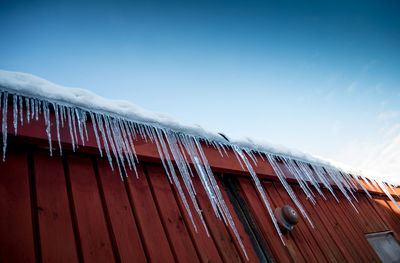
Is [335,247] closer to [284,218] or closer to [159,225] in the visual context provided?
[284,218]

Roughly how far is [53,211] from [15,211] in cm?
17

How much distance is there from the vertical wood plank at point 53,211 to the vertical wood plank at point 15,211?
5 cm

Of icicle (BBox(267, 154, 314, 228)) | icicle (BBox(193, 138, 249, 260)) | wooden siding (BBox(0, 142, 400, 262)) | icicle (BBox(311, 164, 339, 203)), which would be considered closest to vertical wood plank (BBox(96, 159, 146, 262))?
wooden siding (BBox(0, 142, 400, 262))

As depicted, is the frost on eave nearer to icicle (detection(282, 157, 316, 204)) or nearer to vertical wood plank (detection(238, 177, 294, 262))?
vertical wood plank (detection(238, 177, 294, 262))

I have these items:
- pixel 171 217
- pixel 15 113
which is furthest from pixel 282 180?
pixel 15 113

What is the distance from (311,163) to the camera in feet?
10.4

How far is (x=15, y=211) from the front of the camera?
1.10 meters

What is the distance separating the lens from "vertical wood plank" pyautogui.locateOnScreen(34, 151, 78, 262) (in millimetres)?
1087

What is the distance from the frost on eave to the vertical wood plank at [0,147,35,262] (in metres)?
0.09

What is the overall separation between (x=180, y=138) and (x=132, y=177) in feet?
1.88

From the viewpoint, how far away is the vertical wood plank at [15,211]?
99 centimetres

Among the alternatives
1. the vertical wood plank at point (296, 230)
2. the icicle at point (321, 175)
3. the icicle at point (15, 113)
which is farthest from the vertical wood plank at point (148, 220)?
the icicle at point (321, 175)

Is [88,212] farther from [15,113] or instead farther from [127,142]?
[15,113]

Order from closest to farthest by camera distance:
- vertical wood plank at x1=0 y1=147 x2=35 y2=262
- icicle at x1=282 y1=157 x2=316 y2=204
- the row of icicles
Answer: vertical wood plank at x1=0 y1=147 x2=35 y2=262, the row of icicles, icicle at x1=282 y1=157 x2=316 y2=204
